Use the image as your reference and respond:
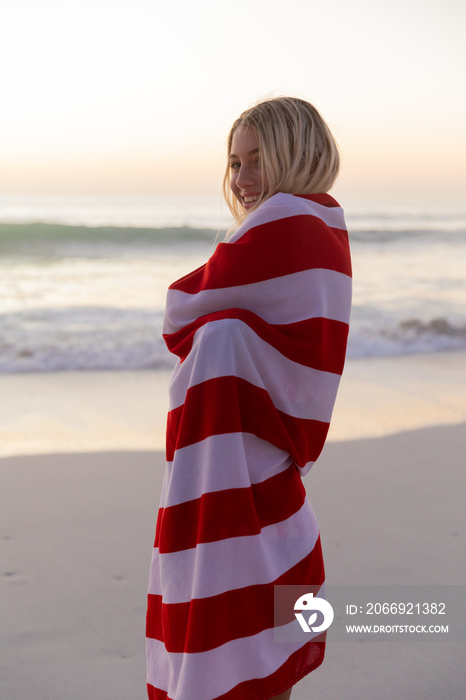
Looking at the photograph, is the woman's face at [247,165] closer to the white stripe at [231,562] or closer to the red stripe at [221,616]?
the white stripe at [231,562]

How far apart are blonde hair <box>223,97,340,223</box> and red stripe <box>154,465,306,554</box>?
0.66 metres

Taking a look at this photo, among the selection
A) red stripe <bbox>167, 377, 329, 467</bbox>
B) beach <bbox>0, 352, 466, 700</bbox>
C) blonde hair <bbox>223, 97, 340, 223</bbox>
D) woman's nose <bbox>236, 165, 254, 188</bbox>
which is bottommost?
beach <bbox>0, 352, 466, 700</bbox>

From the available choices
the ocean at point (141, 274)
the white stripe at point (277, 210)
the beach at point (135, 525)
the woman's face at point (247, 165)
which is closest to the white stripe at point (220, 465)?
the white stripe at point (277, 210)

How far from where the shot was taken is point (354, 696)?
2.26m

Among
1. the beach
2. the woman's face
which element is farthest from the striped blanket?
the beach

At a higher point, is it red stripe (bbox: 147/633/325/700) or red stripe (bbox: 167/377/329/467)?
red stripe (bbox: 167/377/329/467)

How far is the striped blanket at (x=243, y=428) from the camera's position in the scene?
Answer: 152 centimetres

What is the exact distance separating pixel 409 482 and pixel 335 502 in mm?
492

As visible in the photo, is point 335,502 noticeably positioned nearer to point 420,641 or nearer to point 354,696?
point 420,641

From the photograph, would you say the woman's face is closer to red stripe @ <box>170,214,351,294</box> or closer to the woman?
the woman

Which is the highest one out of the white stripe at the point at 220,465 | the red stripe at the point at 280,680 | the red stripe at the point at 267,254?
the red stripe at the point at 267,254

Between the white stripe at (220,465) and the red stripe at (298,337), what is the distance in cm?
21

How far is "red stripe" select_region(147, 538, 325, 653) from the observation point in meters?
1.52

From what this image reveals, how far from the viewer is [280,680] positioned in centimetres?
163
